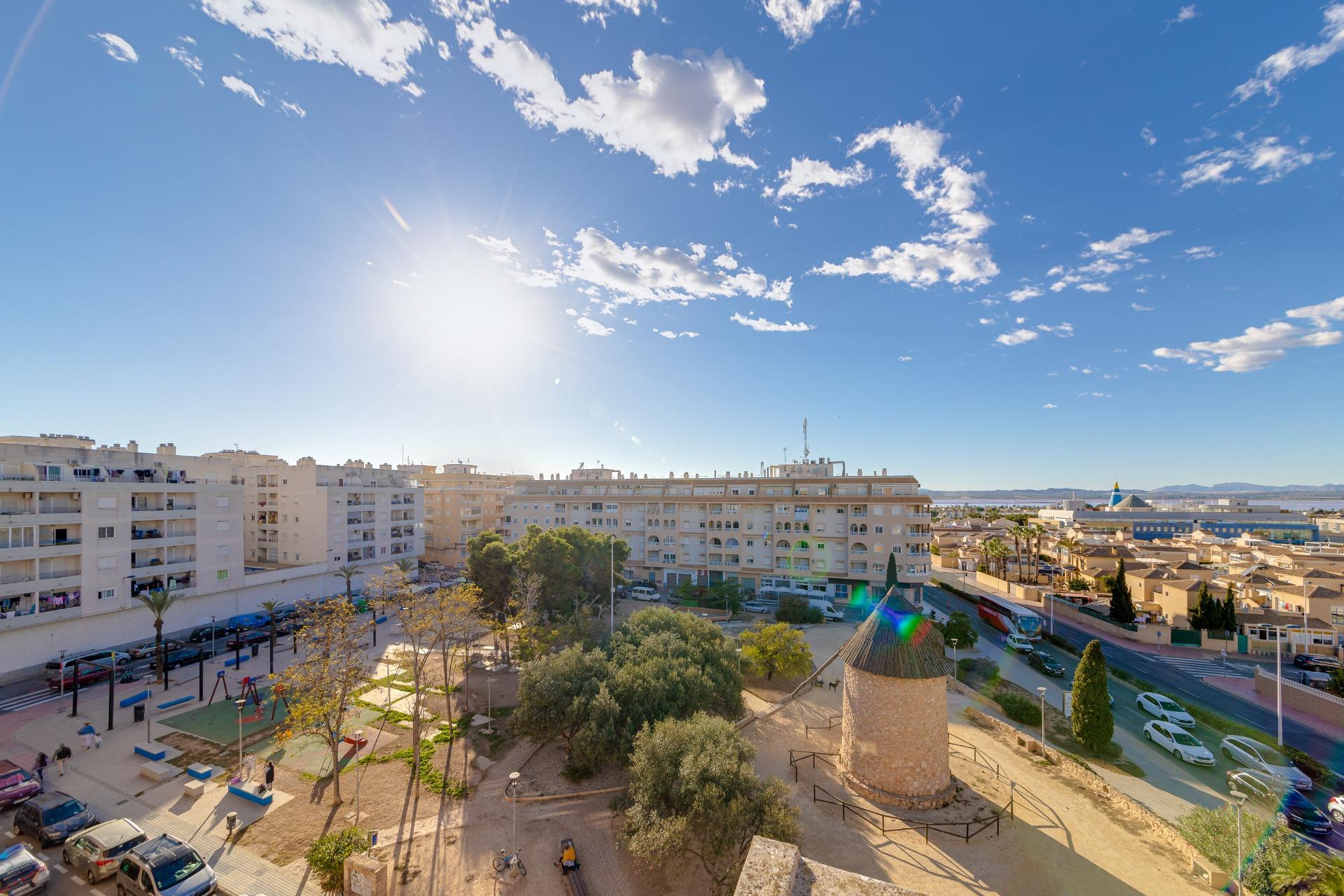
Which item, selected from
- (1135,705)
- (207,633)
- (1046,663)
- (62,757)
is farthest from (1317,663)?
(207,633)

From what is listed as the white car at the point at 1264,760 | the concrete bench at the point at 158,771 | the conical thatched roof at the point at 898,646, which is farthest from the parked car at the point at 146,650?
the white car at the point at 1264,760

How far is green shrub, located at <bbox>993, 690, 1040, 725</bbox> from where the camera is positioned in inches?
1214

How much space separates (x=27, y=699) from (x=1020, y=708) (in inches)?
2186

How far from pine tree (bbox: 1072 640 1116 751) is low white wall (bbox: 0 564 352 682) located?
5814 cm

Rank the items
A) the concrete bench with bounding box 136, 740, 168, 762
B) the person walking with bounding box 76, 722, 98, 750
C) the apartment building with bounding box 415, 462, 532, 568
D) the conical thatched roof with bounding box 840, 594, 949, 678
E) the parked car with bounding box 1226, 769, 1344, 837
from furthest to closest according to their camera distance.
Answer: the apartment building with bounding box 415, 462, 532, 568, the person walking with bounding box 76, 722, 98, 750, the concrete bench with bounding box 136, 740, 168, 762, the parked car with bounding box 1226, 769, 1344, 837, the conical thatched roof with bounding box 840, 594, 949, 678

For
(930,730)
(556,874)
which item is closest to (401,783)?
(556,874)

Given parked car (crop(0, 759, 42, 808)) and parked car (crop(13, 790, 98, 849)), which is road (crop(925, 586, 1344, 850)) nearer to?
parked car (crop(13, 790, 98, 849))

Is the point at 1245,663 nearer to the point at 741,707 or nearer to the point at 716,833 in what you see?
the point at 741,707

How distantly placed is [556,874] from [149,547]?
40.6 m

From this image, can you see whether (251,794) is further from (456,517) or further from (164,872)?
(456,517)

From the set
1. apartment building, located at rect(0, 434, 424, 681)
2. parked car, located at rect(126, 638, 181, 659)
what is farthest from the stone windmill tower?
apartment building, located at rect(0, 434, 424, 681)

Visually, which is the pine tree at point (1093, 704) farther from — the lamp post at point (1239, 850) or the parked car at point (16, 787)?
the parked car at point (16, 787)

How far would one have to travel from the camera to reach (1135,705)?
1332 inches

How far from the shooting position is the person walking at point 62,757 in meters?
22.0
